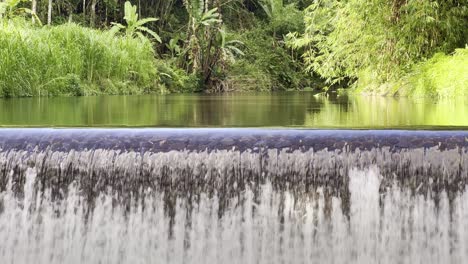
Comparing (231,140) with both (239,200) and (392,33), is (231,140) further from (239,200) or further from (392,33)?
(392,33)

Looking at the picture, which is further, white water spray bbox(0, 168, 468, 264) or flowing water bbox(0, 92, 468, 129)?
flowing water bbox(0, 92, 468, 129)

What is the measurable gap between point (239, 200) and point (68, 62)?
9.28 m

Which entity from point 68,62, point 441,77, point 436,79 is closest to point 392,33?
point 436,79

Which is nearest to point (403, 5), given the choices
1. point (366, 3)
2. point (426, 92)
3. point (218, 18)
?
point (366, 3)

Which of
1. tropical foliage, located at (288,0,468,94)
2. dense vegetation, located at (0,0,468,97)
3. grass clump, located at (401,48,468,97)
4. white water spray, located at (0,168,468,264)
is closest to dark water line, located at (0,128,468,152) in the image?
white water spray, located at (0,168,468,264)

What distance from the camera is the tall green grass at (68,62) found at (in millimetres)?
10508

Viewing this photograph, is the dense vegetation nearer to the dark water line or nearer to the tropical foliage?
the tropical foliage

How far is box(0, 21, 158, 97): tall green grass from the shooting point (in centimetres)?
1051

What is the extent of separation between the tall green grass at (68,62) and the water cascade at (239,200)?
6811mm

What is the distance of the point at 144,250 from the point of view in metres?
3.84

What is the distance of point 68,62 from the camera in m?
12.5

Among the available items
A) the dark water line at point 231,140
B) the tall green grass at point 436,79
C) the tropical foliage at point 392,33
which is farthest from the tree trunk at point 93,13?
the dark water line at point 231,140

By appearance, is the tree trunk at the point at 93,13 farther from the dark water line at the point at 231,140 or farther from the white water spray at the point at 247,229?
the white water spray at the point at 247,229

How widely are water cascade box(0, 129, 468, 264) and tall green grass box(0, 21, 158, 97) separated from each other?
681cm
